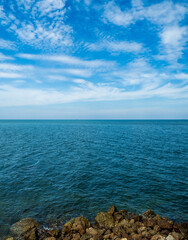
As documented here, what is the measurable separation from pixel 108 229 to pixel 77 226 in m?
2.75

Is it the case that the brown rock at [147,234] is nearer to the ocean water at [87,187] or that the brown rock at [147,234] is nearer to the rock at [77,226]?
the rock at [77,226]

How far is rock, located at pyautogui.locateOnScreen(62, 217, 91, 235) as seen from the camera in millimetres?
14439

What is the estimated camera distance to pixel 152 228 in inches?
567

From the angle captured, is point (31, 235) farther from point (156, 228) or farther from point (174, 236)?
point (174, 236)

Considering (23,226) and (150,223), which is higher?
(150,223)

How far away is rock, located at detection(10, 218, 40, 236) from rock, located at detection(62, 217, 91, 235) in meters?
3.02

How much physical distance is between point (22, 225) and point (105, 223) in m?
7.85

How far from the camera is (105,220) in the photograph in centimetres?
1577

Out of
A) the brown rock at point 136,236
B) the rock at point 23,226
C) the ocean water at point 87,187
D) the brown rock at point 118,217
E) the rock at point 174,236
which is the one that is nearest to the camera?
the rock at point 174,236

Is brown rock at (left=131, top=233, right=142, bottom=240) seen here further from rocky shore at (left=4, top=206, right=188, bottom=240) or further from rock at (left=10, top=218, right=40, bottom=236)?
rock at (left=10, top=218, right=40, bottom=236)

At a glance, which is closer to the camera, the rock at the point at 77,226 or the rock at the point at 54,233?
the rock at the point at 54,233

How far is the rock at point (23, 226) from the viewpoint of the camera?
15.0m

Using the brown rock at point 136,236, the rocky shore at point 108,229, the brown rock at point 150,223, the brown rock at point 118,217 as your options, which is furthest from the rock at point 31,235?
the brown rock at point 150,223

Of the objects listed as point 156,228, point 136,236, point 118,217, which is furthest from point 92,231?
point 156,228
